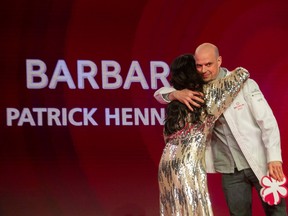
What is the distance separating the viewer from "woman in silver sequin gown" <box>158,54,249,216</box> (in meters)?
2.24

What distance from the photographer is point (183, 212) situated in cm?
226

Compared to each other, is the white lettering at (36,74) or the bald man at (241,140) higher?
the white lettering at (36,74)

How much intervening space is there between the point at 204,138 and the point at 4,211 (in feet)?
5.33

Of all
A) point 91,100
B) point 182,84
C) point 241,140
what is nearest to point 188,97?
point 182,84

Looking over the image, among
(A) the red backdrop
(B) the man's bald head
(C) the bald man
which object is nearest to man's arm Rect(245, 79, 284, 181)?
(C) the bald man

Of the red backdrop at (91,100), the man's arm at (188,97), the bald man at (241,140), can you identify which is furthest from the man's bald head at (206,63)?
the red backdrop at (91,100)

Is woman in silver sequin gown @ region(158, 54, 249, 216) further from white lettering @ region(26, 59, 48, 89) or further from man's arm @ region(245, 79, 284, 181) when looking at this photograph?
white lettering @ region(26, 59, 48, 89)

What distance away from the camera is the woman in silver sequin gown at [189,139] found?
7.35 feet

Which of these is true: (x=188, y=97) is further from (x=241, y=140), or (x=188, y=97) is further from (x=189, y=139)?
(x=241, y=140)

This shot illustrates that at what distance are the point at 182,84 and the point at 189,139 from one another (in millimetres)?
225

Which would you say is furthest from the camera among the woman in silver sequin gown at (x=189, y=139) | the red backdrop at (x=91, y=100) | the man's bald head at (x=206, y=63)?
the red backdrop at (x=91, y=100)

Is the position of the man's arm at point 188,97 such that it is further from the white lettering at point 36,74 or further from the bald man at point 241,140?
the white lettering at point 36,74

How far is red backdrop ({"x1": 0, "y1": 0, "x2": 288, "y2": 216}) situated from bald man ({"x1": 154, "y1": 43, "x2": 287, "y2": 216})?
1.18 metres

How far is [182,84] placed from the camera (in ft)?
7.52
